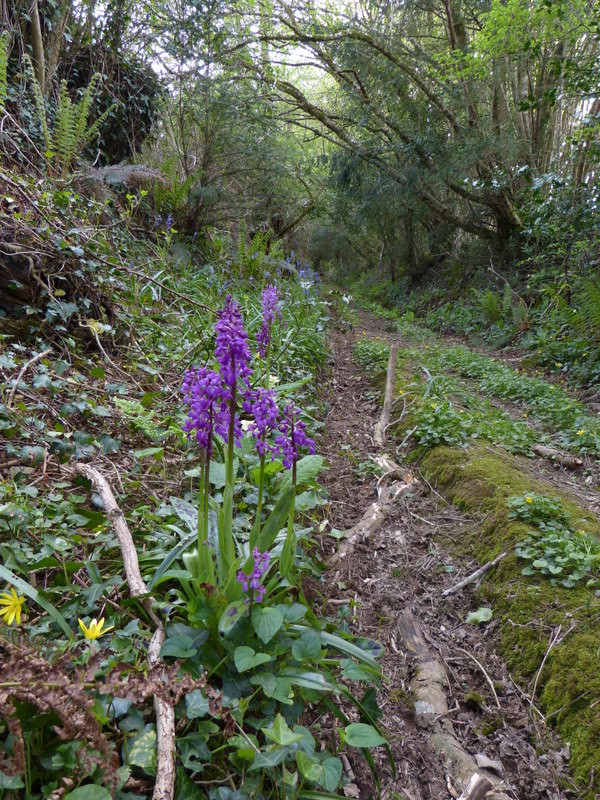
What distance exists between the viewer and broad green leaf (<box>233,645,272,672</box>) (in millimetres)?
1105

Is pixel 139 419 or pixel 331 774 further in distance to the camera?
pixel 139 419

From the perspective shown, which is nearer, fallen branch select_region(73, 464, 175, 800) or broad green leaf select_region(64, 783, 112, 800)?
broad green leaf select_region(64, 783, 112, 800)

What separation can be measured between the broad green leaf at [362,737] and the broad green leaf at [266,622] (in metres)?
0.29

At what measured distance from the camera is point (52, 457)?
77.9 inches

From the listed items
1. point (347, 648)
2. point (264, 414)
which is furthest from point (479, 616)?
point (264, 414)

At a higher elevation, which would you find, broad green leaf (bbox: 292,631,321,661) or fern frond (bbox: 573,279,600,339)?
fern frond (bbox: 573,279,600,339)

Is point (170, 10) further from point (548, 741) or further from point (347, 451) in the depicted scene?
point (548, 741)

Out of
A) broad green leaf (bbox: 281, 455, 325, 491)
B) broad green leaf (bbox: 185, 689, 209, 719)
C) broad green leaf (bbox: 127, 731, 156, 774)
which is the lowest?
broad green leaf (bbox: 185, 689, 209, 719)

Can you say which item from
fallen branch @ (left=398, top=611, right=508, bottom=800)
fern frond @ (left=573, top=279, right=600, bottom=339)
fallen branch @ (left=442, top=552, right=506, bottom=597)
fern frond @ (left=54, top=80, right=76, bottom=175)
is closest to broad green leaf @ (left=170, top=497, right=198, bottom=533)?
fallen branch @ (left=398, top=611, right=508, bottom=800)

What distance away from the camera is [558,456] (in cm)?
332

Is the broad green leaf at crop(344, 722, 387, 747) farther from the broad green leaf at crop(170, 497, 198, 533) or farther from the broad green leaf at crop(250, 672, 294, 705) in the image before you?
the broad green leaf at crop(170, 497, 198, 533)

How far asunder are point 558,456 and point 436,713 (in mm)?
2384

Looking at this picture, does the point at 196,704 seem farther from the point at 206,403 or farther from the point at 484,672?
the point at 484,672

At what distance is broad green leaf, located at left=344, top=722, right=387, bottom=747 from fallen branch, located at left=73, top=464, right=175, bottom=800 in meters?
0.43
